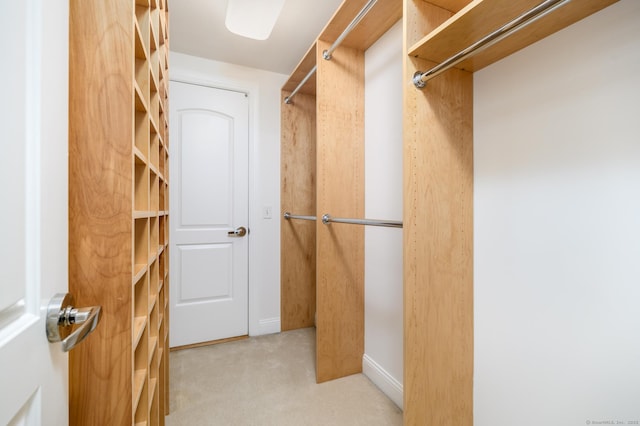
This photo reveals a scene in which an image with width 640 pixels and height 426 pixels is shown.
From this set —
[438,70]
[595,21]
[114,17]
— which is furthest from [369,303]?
[114,17]

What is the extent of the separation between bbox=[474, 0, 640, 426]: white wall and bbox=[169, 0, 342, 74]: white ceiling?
1.20 m

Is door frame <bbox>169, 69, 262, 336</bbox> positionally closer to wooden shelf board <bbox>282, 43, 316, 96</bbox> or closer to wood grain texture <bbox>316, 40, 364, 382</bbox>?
wooden shelf board <bbox>282, 43, 316, 96</bbox>

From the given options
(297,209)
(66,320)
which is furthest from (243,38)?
(66,320)

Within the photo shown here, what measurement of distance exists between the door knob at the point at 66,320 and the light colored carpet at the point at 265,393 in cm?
134

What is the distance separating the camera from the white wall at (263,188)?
2.46 metres

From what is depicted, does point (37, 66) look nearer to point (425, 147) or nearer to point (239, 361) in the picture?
point (425, 147)

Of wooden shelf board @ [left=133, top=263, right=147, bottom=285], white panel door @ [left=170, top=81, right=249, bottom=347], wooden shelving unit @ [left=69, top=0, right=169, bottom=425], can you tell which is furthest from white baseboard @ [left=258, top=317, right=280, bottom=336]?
wooden shelving unit @ [left=69, top=0, right=169, bottom=425]

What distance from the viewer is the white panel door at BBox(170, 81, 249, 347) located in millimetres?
2240

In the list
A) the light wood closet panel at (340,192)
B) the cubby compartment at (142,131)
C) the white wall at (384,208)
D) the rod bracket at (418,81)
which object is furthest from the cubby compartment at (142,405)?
the rod bracket at (418,81)

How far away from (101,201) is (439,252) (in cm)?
115

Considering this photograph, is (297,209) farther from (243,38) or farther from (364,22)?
(364,22)

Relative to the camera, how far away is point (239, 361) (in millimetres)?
2027

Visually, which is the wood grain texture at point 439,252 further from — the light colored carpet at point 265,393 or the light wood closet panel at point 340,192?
the light wood closet panel at point 340,192

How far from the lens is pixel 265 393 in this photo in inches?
65.5
